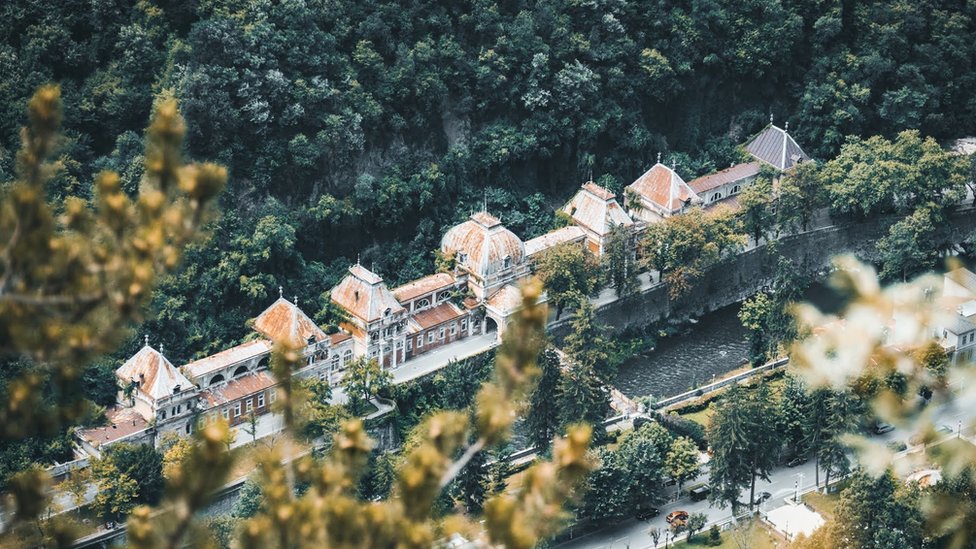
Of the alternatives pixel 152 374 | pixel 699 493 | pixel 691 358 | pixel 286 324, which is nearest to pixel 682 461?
pixel 699 493

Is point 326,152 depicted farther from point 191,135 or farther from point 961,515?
point 961,515

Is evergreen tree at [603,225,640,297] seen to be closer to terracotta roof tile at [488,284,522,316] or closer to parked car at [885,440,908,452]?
terracotta roof tile at [488,284,522,316]

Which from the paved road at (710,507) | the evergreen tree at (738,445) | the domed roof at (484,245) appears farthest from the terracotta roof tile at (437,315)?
the evergreen tree at (738,445)

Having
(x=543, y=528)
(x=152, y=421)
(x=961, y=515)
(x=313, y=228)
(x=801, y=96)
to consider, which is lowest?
(x=543, y=528)

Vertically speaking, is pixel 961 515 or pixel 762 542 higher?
pixel 762 542

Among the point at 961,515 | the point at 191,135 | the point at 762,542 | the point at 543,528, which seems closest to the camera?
the point at 543,528

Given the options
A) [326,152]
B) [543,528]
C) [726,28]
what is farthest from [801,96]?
[543,528]

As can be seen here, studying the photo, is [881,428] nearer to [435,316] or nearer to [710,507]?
[710,507]
